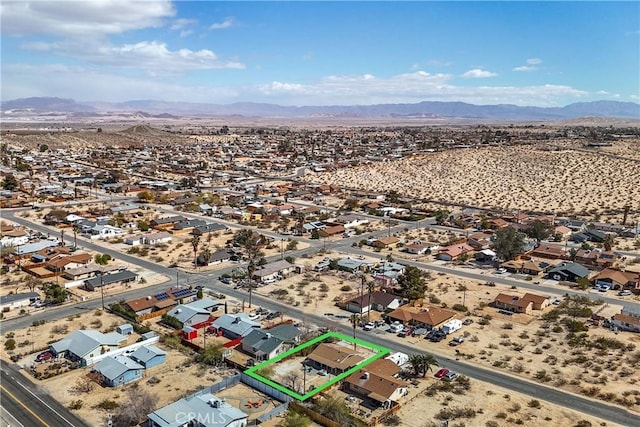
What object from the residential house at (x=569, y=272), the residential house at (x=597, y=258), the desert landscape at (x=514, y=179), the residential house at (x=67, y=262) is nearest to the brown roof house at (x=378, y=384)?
the residential house at (x=569, y=272)

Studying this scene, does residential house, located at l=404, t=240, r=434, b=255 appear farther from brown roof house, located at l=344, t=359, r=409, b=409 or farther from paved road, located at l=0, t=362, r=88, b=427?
paved road, located at l=0, t=362, r=88, b=427

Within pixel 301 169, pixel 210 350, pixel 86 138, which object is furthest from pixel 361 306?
pixel 86 138

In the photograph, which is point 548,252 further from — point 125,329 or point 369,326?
point 125,329

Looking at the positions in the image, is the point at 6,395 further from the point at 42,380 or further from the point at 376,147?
the point at 376,147

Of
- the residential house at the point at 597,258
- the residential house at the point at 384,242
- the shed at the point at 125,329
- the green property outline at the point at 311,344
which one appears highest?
the residential house at the point at 597,258

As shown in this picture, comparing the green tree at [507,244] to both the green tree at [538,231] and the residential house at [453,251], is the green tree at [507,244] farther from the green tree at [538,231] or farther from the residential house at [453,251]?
the green tree at [538,231]

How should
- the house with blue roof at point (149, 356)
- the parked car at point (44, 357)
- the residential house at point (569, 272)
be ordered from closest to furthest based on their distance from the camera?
1. the house with blue roof at point (149, 356)
2. the parked car at point (44, 357)
3. the residential house at point (569, 272)
